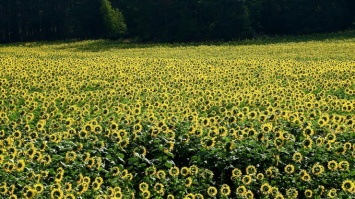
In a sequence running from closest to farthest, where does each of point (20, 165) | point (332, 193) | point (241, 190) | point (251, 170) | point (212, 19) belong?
point (20, 165), point (332, 193), point (241, 190), point (251, 170), point (212, 19)

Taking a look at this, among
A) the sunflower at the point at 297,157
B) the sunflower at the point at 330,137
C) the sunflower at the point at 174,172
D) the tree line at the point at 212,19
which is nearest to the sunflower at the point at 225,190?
the sunflower at the point at 174,172

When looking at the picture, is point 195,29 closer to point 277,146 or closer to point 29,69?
point 29,69

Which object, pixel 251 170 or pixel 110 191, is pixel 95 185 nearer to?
pixel 110 191

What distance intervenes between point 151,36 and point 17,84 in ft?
137

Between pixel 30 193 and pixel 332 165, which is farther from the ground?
pixel 30 193

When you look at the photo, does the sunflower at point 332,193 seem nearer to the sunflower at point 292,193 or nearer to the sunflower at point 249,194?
the sunflower at point 292,193

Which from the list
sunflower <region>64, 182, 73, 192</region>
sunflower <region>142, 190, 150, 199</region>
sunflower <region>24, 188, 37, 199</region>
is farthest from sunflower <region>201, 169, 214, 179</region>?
sunflower <region>24, 188, 37, 199</region>

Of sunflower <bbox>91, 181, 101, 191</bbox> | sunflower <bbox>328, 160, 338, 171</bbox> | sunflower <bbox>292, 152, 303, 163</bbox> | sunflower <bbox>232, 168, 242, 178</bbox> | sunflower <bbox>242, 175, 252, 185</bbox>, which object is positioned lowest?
sunflower <bbox>242, 175, 252, 185</bbox>

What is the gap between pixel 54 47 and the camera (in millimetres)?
49281

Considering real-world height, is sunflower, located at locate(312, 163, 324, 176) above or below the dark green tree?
below

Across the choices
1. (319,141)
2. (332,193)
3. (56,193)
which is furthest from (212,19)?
(56,193)

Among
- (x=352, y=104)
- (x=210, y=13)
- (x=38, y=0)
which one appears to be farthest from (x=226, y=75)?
(x=38, y=0)

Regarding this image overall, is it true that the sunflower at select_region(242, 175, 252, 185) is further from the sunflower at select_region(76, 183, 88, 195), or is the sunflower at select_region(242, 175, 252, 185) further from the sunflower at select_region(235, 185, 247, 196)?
the sunflower at select_region(76, 183, 88, 195)

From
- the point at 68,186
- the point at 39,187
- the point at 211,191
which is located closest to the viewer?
the point at 39,187
